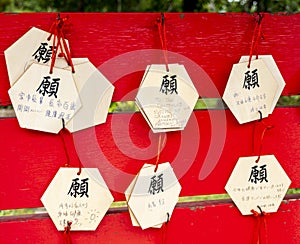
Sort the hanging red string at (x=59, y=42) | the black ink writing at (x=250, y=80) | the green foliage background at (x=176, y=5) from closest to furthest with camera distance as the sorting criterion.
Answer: the hanging red string at (x=59, y=42) → the black ink writing at (x=250, y=80) → the green foliage background at (x=176, y=5)

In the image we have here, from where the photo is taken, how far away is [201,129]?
2.88ft

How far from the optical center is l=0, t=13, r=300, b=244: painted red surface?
2.58ft

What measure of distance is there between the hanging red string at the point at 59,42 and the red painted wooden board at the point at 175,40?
0.02 meters

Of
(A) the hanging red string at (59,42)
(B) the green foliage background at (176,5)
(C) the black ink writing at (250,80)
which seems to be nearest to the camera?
(A) the hanging red string at (59,42)

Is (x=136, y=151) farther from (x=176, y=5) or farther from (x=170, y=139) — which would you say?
(x=176, y=5)

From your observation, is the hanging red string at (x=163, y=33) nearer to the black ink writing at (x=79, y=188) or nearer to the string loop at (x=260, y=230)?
the black ink writing at (x=79, y=188)

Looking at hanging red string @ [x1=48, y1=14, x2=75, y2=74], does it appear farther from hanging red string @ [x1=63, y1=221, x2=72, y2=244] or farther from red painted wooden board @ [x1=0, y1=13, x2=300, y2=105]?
hanging red string @ [x1=63, y1=221, x2=72, y2=244]

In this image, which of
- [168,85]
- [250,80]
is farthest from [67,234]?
[250,80]

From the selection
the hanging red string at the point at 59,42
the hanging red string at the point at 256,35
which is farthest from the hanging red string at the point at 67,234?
the hanging red string at the point at 256,35

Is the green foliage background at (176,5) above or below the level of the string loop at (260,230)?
above

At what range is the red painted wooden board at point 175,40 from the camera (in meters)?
0.77

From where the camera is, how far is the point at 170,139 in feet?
2.83

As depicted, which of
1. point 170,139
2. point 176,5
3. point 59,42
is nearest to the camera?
point 59,42

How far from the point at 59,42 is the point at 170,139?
309 millimetres
